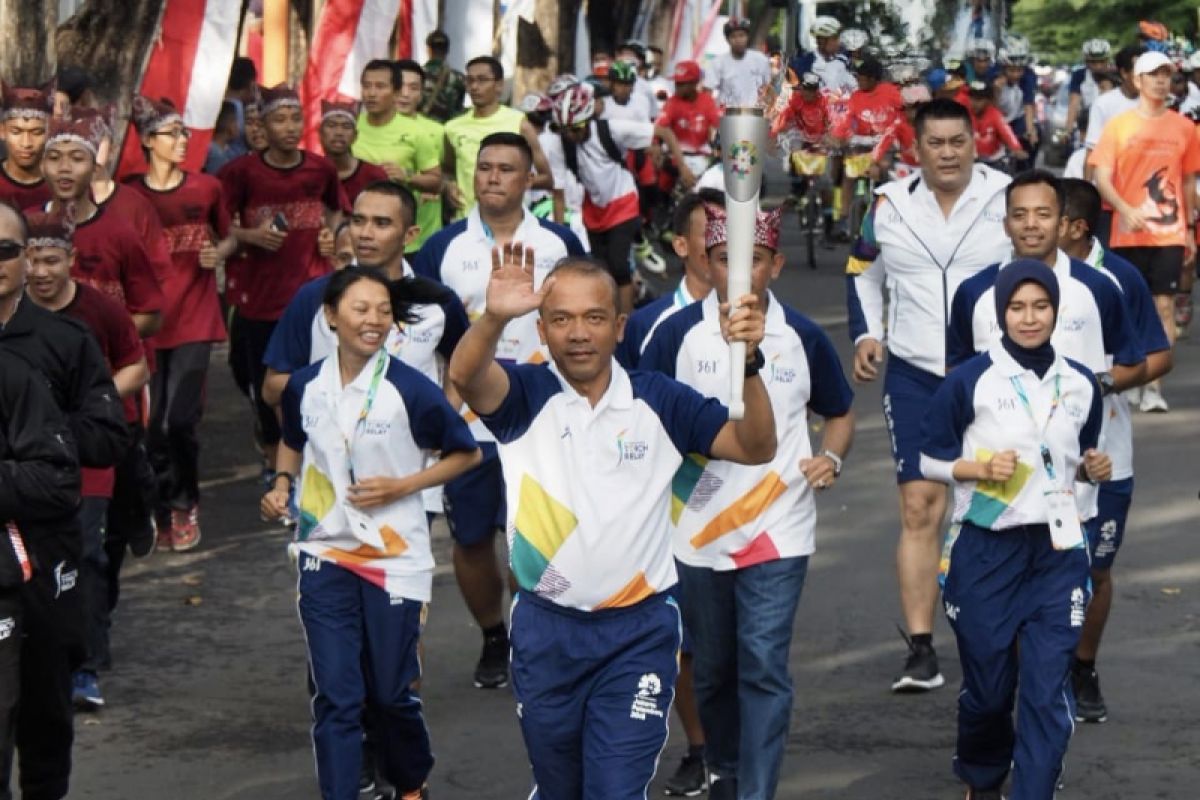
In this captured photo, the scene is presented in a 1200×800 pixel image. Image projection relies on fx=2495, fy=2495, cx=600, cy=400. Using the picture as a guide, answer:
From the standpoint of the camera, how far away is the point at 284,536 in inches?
483

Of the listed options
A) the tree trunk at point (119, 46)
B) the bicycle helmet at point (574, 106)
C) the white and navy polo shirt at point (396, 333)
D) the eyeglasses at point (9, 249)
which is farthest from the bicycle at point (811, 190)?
the eyeglasses at point (9, 249)

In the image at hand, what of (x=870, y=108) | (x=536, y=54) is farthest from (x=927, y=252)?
(x=536, y=54)

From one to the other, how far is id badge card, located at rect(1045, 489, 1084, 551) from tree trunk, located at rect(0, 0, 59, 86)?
7.36 meters

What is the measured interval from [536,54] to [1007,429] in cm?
2068

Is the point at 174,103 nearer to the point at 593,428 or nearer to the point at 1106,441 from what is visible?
the point at 1106,441

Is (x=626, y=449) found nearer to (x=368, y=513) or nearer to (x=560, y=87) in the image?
(x=368, y=513)

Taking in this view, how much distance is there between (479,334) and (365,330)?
5.48 feet

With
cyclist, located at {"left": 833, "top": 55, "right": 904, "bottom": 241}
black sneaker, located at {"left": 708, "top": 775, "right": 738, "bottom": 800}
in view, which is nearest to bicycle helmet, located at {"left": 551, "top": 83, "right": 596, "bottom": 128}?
cyclist, located at {"left": 833, "top": 55, "right": 904, "bottom": 241}

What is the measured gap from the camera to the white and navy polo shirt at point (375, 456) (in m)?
7.52

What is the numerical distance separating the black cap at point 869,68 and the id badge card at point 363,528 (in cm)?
324

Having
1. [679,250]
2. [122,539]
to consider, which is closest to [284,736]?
[122,539]

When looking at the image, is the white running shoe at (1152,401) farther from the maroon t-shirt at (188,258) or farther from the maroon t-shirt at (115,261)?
the maroon t-shirt at (115,261)

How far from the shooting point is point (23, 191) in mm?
10312

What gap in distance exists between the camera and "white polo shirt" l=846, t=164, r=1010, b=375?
9.38 meters
